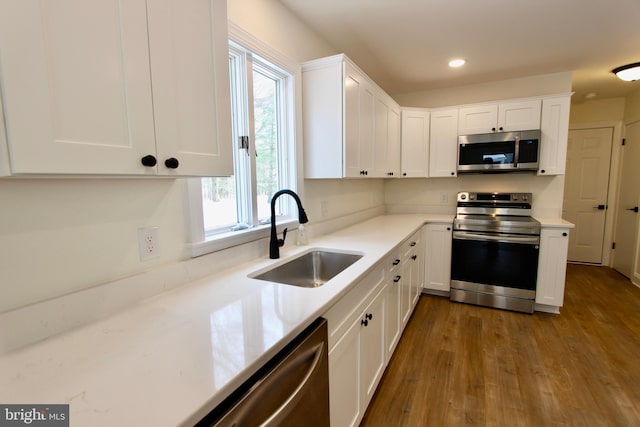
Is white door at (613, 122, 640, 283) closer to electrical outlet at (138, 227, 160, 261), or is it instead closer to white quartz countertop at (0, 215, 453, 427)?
white quartz countertop at (0, 215, 453, 427)

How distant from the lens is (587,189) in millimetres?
4496

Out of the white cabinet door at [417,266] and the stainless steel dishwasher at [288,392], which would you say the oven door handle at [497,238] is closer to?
the white cabinet door at [417,266]

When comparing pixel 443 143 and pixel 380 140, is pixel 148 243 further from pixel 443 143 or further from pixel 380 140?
pixel 443 143

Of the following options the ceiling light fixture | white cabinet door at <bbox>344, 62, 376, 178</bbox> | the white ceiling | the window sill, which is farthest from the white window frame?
the ceiling light fixture

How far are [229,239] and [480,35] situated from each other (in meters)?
2.54

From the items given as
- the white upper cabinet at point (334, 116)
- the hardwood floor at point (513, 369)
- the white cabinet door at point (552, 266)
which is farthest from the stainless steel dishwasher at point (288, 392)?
the white cabinet door at point (552, 266)

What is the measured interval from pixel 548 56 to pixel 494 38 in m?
0.81

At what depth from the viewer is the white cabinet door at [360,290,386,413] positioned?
1.53 meters

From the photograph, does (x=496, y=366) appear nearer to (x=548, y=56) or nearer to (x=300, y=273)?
(x=300, y=273)

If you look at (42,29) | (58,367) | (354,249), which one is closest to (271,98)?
(354,249)

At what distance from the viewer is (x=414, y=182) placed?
3971 millimetres

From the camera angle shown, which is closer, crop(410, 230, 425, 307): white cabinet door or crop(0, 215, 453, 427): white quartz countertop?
crop(0, 215, 453, 427): white quartz countertop

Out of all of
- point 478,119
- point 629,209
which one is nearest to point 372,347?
point 478,119

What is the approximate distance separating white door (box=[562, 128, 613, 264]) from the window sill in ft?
16.2
